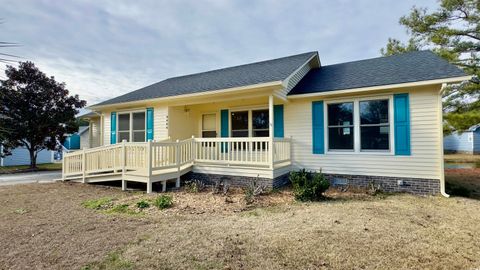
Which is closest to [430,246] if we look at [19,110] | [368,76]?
[368,76]

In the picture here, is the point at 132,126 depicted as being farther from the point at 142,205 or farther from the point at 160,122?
the point at 142,205

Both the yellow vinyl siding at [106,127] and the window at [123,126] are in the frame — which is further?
the yellow vinyl siding at [106,127]

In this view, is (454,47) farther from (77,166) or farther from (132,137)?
(77,166)

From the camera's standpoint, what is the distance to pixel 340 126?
8.08 m

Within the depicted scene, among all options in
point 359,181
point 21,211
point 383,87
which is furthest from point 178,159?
point 383,87

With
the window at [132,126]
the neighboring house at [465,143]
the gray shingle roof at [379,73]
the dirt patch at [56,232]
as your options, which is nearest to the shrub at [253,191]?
the dirt patch at [56,232]

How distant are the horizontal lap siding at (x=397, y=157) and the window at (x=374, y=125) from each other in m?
0.35

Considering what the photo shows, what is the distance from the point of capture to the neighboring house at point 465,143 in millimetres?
22312


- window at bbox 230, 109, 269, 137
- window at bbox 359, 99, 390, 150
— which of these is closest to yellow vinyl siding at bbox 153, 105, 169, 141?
window at bbox 230, 109, 269, 137

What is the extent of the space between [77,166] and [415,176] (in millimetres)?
11320

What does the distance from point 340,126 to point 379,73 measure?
2111 millimetres

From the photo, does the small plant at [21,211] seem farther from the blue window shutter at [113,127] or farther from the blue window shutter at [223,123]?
the blue window shutter at [223,123]

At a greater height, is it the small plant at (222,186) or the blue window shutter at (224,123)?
the blue window shutter at (224,123)

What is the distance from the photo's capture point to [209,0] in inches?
402
